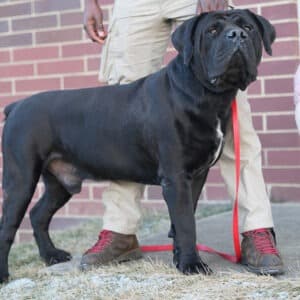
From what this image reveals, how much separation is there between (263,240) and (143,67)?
1.24 meters

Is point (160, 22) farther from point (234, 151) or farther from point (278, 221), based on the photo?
point (278, 221)

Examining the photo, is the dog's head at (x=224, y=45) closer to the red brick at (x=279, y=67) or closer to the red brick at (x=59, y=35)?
the red brick at (x=279, y=67)

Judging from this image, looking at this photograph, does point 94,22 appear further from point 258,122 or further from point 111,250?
point 258,122

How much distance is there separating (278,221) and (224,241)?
610mm

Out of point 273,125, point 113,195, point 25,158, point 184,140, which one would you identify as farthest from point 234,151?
point 273,125

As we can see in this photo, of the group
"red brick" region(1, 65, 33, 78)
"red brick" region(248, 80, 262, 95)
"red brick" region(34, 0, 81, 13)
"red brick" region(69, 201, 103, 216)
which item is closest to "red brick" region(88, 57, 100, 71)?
"red brick" region(34, 0, 81, 13)

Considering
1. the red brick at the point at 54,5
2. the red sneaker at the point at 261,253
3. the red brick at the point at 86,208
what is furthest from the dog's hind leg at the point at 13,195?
the red brick at the point at 54,5

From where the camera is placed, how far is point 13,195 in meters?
4.32

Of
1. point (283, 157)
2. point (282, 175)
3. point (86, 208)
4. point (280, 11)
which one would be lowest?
point (86, 208)

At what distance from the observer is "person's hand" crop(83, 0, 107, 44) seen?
15.1 feet

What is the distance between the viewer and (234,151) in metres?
4.26

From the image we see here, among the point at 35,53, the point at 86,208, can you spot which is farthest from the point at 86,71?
the point at 86,208

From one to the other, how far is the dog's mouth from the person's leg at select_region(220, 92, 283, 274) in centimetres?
38

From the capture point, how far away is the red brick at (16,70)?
23.1 ft
